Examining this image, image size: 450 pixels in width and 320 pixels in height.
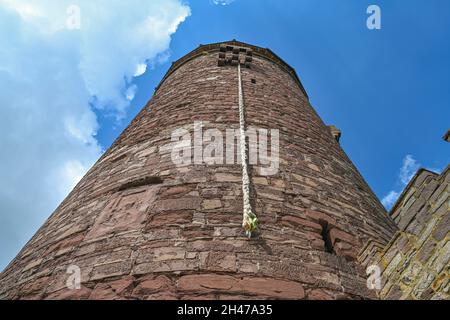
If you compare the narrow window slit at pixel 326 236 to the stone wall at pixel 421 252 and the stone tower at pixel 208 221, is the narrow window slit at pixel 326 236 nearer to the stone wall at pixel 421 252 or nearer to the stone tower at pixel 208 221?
the stone tower at pixel 208 221

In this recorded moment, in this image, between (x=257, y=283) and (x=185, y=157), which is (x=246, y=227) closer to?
(x=257, y=283)

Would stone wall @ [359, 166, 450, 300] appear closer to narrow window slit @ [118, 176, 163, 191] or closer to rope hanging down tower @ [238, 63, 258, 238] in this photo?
rope hanging down tower @ [238, 63, 258, 238]

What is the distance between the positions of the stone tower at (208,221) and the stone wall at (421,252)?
18 centimetres

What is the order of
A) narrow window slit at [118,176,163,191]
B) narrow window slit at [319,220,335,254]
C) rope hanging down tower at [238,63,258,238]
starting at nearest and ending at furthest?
1. rope hanging down tower at [238,63,258,238]
2. narrow window slit at [319,220,335,254]
3. narrow window slit at [118,176,163,191]

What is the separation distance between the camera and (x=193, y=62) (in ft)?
25.7

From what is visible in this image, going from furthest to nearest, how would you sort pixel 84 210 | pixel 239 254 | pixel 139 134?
pixel 139 134, pixel 84 210, pixel 239 254

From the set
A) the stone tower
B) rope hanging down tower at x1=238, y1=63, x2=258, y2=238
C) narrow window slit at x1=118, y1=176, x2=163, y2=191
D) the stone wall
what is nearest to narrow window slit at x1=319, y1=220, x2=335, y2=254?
the stone tower

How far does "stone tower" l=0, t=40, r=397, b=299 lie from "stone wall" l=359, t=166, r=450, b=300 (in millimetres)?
179

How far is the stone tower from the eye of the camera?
246 centimetres

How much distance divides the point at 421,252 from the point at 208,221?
4.73ft
